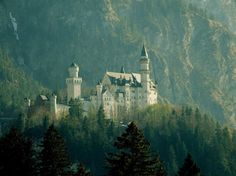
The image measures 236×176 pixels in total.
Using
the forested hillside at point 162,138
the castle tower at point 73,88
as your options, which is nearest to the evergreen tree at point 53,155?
the forested hillside at point 162,138

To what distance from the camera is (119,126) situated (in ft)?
493

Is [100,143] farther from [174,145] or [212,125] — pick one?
[212,125]

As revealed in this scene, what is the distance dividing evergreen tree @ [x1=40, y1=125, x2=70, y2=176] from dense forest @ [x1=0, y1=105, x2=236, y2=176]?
91674 mm

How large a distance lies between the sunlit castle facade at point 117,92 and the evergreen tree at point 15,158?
11616 centimetres

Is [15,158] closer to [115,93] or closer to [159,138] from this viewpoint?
[159,138]

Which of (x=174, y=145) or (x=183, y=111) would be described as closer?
(x=174, y=145)

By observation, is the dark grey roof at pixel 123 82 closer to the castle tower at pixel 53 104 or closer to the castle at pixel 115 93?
the castle at pixel 115 93

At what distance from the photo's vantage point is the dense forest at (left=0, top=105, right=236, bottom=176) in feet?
464

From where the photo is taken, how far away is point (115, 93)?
167 m

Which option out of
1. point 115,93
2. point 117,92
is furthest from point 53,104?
point 117,92

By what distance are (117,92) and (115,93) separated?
1.79ft

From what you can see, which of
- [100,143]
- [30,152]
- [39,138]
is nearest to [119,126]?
[100,143]

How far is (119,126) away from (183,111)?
20.1 meters

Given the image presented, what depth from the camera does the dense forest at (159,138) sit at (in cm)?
14150
